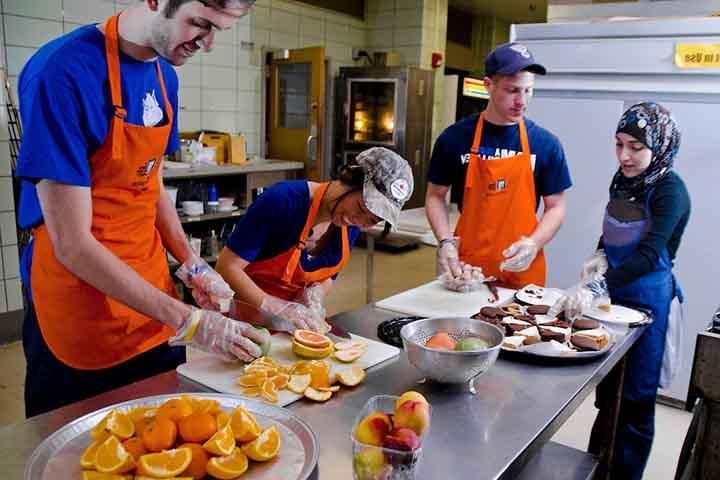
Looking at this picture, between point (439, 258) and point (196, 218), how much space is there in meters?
2.87

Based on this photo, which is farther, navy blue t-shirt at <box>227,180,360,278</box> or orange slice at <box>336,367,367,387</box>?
navy blue t-shirt at <box>227,180,360,278</box>

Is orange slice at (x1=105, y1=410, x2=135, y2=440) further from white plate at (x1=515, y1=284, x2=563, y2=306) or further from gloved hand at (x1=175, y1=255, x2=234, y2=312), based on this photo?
Result: white plate at (x1=515, y1=284, x2=563, y2=306)

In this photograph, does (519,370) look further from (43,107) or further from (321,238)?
(43,107)

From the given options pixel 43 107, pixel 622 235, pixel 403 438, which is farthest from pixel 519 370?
pixel 43 107

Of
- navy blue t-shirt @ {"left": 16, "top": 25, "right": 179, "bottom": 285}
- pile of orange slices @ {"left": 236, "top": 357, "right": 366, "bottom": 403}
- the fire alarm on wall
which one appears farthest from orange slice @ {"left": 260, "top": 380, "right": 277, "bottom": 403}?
the fire alarm on wall

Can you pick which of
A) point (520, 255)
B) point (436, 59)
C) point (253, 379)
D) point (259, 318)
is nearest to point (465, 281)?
point (520, 255)

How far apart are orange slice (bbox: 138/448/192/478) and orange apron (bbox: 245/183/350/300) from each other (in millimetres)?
1032

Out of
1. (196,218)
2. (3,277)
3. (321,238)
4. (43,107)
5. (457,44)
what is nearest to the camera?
(43,107)

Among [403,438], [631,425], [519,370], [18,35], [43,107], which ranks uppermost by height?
[18,35]

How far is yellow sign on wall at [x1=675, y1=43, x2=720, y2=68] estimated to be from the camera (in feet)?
9.53

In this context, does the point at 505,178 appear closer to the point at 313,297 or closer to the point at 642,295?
the point at 642,295

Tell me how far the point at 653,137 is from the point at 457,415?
1.54 metres

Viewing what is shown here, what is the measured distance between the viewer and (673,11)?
11.6 feet

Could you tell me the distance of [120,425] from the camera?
1.00m
